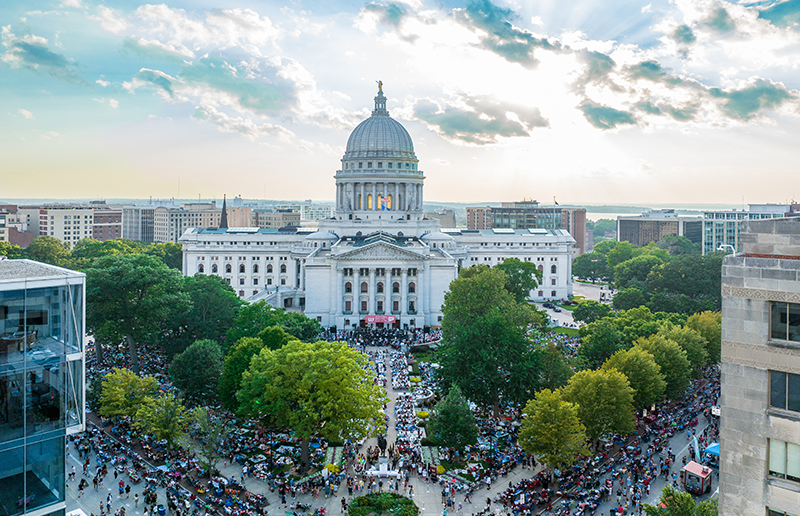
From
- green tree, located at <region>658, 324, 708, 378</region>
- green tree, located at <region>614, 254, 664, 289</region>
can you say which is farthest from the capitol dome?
green tree, located at <region>658, 324, 708, 378</region>

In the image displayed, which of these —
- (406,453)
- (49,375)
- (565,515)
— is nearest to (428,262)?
(406,453)

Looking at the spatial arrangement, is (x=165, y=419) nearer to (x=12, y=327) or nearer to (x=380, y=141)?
(x=12, y=327)

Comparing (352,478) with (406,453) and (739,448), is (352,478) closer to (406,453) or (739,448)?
(406,453)

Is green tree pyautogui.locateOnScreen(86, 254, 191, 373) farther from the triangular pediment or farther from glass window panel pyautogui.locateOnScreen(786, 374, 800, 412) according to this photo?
glass window panel pyautogui.locateOnScreen(786, 374, 800, 412)

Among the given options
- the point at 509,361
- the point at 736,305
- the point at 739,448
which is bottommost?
the point at 509,361

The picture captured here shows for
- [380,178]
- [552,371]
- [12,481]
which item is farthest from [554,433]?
[380,178]
